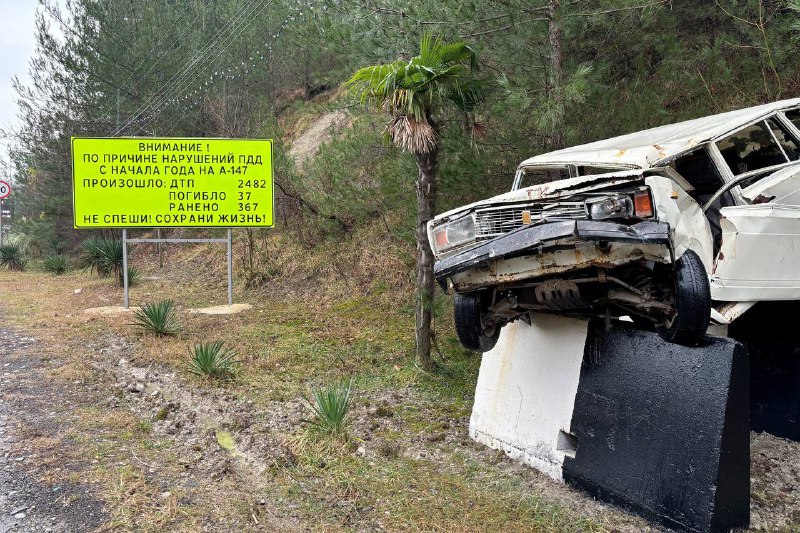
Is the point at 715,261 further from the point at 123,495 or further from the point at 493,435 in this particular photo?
the point at 123,495

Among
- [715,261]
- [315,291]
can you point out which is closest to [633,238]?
[715,261]

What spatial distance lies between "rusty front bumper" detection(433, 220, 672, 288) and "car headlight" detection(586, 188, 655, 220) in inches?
4.1

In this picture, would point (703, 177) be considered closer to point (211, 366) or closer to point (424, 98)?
point (424, 98)

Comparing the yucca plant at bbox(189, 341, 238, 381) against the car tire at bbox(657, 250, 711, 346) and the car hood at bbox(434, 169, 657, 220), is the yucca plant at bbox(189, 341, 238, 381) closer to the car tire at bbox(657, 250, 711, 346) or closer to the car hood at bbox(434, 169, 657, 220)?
the car hood at bbox(434, 169, 657, 220)

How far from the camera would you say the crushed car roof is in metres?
4.40

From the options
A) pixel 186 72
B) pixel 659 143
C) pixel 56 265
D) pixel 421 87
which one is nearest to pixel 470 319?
pixel 659 143

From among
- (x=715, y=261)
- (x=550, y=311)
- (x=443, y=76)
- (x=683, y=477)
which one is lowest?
(x=683, y=477)

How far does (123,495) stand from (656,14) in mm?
7729

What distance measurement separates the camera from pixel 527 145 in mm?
7777

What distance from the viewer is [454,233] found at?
176 inches

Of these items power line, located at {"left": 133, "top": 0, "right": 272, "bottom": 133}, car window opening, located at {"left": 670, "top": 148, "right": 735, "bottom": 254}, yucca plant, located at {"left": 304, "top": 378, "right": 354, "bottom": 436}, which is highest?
power line, located at {"left": 133, "top": 0, "right": 272, "bottom": 133}

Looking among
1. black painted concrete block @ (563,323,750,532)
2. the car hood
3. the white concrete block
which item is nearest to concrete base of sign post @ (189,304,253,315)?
the white concrete block

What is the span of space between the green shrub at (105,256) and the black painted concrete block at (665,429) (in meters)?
15.0

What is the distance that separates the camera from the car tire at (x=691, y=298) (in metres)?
3.67
